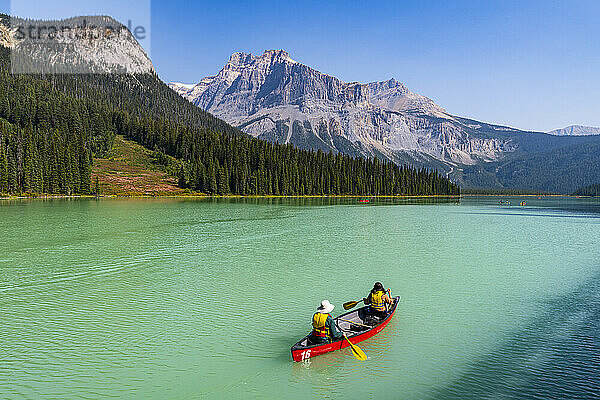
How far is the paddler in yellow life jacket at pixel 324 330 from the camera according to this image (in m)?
18.1

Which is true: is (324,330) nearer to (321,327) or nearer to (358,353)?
(321,327)

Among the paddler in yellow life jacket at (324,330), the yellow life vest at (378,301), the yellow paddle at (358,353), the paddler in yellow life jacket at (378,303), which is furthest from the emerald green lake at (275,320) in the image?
the yellow life vest at (378,301)

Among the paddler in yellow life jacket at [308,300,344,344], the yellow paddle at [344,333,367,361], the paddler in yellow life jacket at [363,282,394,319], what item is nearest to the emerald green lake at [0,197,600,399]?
the yellow paddle at [344,333,367,361]

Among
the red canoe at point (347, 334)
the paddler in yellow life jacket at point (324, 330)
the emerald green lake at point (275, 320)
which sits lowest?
the emerald green lake at point (275, 320)

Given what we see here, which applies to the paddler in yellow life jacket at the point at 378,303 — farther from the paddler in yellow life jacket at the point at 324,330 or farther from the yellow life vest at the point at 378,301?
the paddler in yellow life jacket at the point at 324,330

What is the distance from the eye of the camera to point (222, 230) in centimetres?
6309

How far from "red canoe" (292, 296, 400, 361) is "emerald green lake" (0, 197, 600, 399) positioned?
16.5 inches

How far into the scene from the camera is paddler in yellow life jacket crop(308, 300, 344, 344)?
1814 cm

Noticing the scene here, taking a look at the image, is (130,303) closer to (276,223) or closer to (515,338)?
(515,338)

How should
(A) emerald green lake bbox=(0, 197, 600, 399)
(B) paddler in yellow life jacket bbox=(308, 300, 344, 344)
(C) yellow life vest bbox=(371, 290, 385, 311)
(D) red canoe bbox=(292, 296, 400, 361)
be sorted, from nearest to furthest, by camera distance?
(A) emerald green lake bbox=(0, 197, 600, 399) < (D) red canoe bbox=(292, 296, 400, 361) < (B) paddler in yellow life jacket bbox=(308, 300, 344, 344) < (C) yellow life vest bbox=(371, 290, 385, 311)

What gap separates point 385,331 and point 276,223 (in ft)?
176

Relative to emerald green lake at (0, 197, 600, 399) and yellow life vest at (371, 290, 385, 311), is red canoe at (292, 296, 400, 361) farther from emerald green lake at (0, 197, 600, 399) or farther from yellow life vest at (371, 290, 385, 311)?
yellow life vest at (371, 290, 385, 311)

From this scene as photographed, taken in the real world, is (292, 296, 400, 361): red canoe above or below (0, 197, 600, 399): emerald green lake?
above

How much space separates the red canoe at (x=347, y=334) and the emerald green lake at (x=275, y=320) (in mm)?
419
